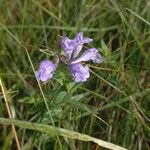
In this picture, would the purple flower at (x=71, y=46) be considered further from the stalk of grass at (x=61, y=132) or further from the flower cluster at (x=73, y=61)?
the stalk of grass at (x=61, y=132)

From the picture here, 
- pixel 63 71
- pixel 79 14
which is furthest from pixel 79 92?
pixel 79 14

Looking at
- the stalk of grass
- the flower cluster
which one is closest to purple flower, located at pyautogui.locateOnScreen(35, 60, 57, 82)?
the flower cluster

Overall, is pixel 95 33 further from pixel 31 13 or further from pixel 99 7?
pixel 31 13

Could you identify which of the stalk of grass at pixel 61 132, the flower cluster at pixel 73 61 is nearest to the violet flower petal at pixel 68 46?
the flower cluster at pixel 73 61

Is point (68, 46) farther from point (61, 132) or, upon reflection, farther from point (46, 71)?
point (61, 132)

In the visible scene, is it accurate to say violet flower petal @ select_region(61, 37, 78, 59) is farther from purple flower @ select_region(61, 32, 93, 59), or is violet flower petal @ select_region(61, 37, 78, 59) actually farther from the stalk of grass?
the stalk of grass

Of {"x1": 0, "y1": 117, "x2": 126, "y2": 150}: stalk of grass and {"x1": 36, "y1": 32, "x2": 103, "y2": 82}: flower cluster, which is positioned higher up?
{"x1": 36, "y1": 32, "x2": 103, "y2": 82}: flower cluster
